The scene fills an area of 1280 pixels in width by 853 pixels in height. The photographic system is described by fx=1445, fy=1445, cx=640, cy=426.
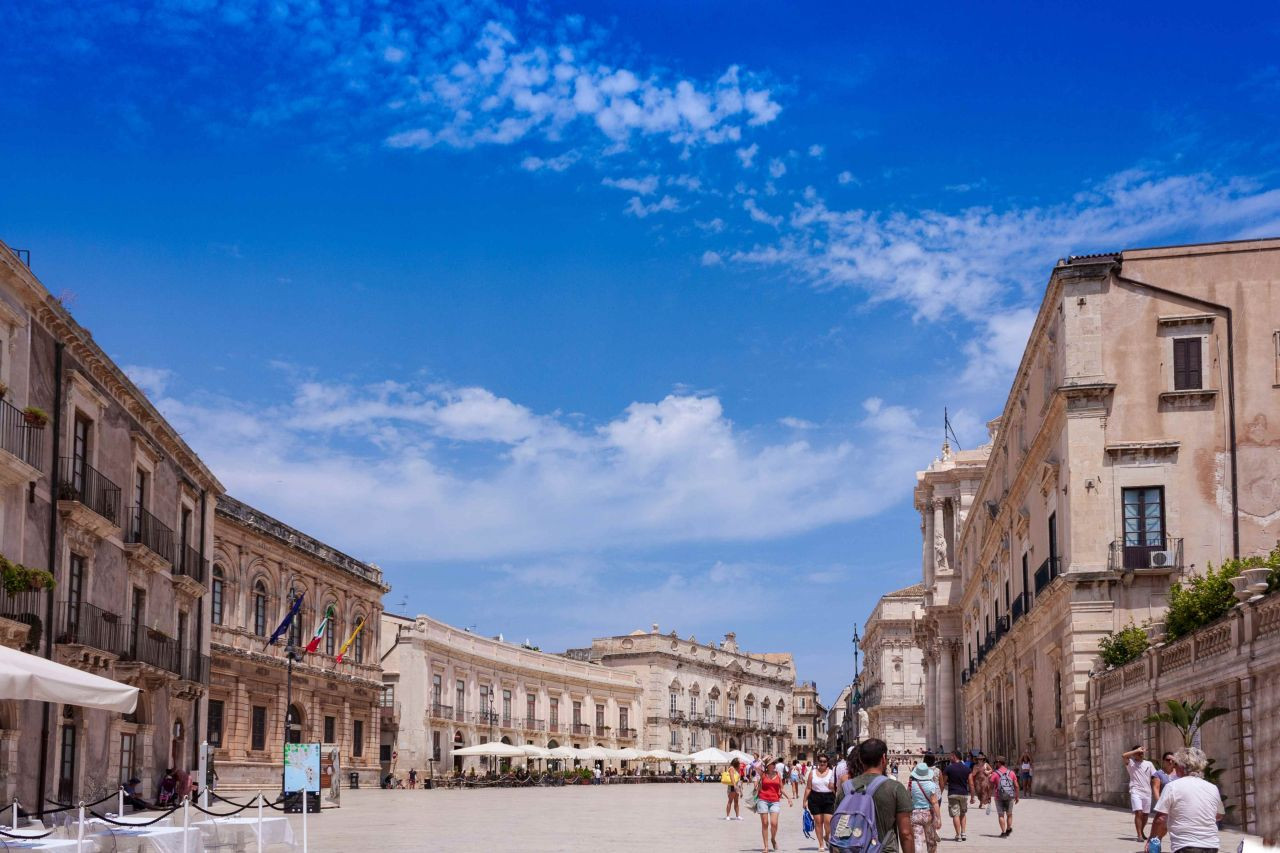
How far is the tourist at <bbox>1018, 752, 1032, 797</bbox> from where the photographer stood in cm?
3578

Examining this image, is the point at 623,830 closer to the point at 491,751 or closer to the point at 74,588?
the point at 74,588

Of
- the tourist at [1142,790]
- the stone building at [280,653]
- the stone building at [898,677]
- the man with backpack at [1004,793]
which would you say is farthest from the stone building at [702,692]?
the tourist at [1142,790]

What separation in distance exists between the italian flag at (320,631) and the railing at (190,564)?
46.8 feet

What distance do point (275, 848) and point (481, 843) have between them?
2.97m

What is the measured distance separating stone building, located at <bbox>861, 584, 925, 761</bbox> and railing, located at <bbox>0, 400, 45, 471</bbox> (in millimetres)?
74834

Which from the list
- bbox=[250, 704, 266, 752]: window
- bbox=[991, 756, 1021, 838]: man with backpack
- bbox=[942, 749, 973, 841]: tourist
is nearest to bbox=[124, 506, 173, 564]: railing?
bbox=[250, 704, 266, 752]: window

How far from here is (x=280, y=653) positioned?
48625 mm

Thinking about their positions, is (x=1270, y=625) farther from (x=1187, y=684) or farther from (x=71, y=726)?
(x=71, y=726)

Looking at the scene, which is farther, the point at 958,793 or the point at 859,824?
the point at 958,793

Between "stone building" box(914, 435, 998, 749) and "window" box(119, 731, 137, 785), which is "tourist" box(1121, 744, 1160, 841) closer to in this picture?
"window" box(119, 731, 137, 785)

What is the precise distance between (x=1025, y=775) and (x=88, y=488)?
76.3 ft

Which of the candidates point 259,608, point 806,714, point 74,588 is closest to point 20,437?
point 74,588

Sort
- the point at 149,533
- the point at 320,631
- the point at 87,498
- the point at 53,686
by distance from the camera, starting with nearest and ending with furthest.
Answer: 1. the point at 53,686
2. the point at 87,498
3. the point at 149,533
4. the point at 320,631

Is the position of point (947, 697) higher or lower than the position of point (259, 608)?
lower
